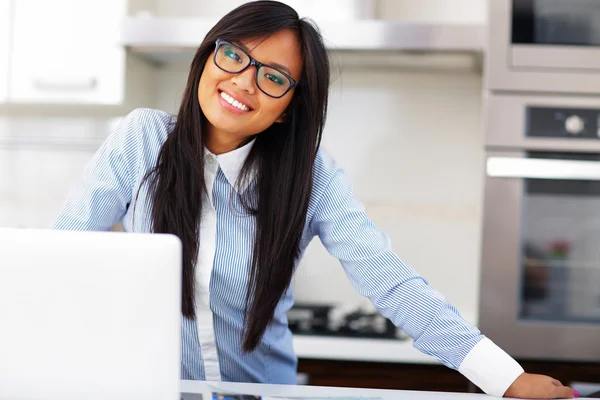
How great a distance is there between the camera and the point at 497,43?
2.12 metres

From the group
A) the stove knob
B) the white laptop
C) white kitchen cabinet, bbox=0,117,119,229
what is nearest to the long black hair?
the white laptop

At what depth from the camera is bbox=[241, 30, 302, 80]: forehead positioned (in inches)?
50.3

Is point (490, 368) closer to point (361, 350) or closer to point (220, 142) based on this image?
point (220, 142)

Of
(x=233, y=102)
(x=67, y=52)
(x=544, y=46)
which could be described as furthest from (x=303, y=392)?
(x=67, y=52)

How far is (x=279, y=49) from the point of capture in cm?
129

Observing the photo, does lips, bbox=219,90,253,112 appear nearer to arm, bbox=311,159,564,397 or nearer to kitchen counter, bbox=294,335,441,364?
arm, bbox=311,159,564,397

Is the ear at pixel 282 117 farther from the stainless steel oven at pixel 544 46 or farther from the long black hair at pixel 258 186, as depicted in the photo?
the stainless steel oven at pixel 544 46

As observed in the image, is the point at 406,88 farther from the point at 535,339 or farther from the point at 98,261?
the point at 98,261

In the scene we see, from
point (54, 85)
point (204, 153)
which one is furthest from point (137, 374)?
point (54, 85)

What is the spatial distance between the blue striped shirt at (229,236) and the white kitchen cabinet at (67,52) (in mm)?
1027

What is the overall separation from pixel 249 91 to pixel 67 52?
1.30m

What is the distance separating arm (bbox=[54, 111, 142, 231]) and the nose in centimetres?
21

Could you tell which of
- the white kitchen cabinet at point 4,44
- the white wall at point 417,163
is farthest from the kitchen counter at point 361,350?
the white kitchen cabinet at point 4,44

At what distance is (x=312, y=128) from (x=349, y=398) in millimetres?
532
